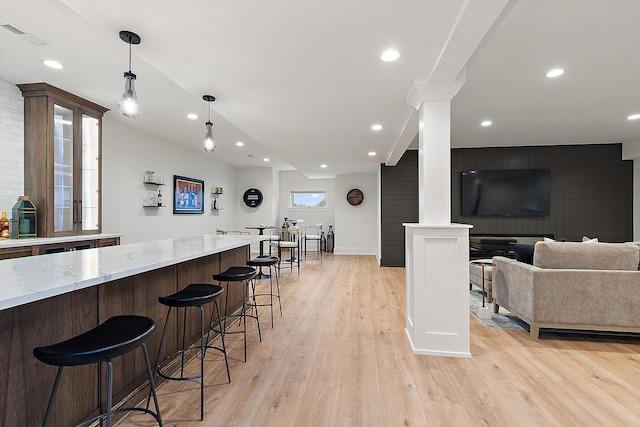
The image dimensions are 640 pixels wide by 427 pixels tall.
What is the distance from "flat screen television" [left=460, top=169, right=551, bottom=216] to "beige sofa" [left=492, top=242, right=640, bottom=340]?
3404mm

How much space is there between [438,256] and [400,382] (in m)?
1.03

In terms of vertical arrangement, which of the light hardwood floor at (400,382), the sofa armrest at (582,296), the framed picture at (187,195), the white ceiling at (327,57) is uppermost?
the white ceiling at (327,57)

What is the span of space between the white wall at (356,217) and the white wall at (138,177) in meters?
3.71

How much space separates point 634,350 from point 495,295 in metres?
1.16

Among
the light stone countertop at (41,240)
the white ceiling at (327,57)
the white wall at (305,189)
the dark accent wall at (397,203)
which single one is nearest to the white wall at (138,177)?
the white ceiling at (327,57)

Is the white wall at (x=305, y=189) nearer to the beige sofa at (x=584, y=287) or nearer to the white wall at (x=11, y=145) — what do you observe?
the white wall at (x=11, y=145)

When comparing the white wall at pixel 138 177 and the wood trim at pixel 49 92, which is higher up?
the wood trim at pixel 49 92

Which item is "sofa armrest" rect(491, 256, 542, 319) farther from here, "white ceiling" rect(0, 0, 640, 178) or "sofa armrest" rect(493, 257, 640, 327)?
"white ceiling" rect(0, 0, 640, 178)

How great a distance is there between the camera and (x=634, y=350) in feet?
8.79

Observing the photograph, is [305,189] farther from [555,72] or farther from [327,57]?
[327,57]

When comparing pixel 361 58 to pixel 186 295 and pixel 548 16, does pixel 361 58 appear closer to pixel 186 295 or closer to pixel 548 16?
pixel 548 16

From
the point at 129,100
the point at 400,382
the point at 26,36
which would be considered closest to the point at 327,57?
the point at 129,100

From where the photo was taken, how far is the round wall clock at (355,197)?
8.73m

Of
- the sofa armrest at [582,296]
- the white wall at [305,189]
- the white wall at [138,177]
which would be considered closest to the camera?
the sofa armrest at [582,296]
